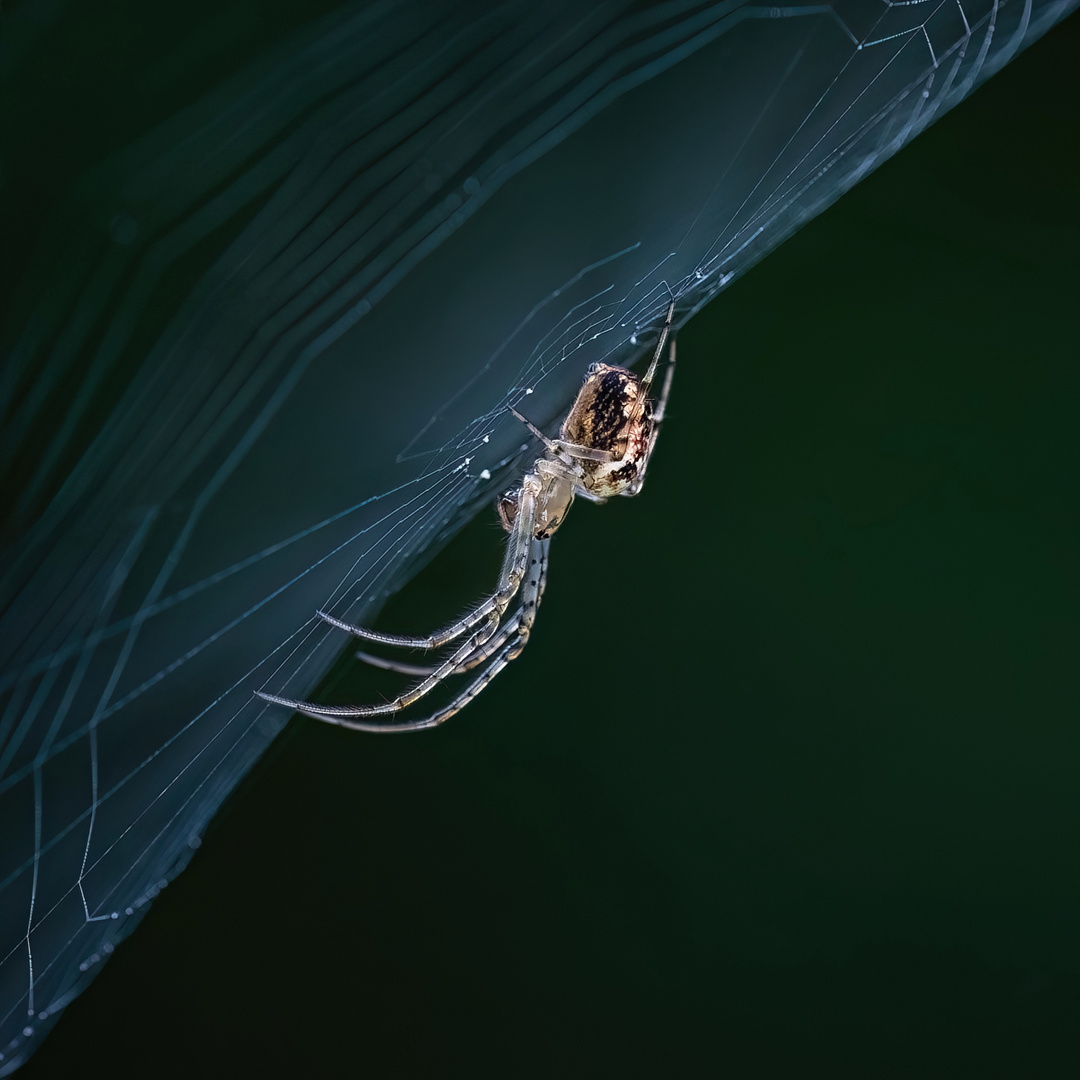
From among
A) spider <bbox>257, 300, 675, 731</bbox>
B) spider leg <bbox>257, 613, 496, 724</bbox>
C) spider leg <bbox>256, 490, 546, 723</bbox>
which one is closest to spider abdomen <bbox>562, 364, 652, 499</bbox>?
spider <bbox>257, 300, 675, 731</bbox>

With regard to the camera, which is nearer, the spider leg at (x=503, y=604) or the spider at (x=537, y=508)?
the spider at (x=537, y=508)

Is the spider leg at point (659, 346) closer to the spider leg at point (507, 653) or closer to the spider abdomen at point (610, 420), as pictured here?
the spider abdomen at point (610, 420)

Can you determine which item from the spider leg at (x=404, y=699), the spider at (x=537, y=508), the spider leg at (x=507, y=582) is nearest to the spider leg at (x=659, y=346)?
the spider at (x=537, y=508)

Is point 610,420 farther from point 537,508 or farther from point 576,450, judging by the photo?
point 537,508

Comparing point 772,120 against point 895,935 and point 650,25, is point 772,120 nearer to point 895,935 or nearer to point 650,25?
point 650,25

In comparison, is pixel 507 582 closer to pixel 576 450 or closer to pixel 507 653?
pixel 507 653

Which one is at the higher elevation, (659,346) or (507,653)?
(659,346)

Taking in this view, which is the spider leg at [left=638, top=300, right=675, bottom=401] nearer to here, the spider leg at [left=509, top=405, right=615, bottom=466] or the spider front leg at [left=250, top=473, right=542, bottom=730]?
the spider leg at [left=509, top=405, right=615, bottom=466]

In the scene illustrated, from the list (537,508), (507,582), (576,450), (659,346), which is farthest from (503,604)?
(659,346)

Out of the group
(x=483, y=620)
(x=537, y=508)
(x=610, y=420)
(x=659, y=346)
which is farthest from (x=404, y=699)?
(x=659, y=346)

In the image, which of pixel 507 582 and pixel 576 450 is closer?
pixel 576 450
